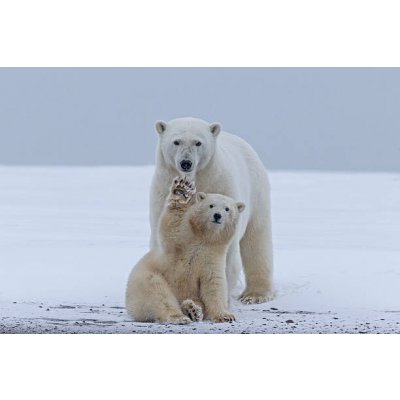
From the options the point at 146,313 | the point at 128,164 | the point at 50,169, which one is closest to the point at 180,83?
the point at 128,164

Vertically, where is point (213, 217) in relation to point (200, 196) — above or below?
below

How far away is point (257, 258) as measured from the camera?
6023mm

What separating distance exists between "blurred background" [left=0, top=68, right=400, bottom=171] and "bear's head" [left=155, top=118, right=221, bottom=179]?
1.01 ft

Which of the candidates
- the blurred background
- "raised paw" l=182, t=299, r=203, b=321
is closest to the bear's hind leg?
the blurred background

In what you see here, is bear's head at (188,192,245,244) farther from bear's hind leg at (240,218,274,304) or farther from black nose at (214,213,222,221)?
bear's hind leg at (240,218,274,304)

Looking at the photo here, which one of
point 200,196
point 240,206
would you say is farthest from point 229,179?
point 200,196

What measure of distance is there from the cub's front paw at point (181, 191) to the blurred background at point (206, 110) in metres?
0.60

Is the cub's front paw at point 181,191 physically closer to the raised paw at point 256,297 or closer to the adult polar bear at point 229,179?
the adult polar bear at point 229,179

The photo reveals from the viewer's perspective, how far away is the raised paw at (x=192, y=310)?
16.3 ft

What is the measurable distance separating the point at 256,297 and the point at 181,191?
115 cm

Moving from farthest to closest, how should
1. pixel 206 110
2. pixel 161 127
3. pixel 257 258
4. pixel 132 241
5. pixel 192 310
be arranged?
pixel 257 258, pixel 132 241, pixel 206 110, pixel 161 127, pixel 192 310

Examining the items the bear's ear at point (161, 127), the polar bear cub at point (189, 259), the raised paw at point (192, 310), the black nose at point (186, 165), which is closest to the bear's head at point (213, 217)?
the polar bear cub at point (189, 259)

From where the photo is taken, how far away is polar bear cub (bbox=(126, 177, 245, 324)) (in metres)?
5.01

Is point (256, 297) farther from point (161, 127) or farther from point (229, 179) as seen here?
point (161, 127)
